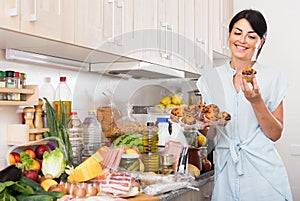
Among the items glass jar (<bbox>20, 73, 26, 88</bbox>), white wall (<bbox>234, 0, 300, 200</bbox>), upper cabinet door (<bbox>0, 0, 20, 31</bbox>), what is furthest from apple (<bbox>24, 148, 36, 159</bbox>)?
white wall (<bbox>234, 0, 300, 200</bbox>)

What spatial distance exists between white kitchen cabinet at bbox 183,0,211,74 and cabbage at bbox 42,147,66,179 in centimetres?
116

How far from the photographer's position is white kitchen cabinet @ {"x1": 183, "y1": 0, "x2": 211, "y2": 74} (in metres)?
2.52

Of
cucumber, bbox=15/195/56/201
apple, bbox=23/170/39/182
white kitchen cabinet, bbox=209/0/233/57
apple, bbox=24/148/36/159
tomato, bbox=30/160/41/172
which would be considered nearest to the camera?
cucumber, bbox=15/195/56/201

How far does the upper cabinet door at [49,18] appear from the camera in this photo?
1.32 meters

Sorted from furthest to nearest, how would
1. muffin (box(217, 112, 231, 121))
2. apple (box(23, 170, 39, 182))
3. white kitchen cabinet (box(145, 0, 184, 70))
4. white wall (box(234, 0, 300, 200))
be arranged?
white wall (box(234, 0, 300, 200)) < white kitchen cabinet (box(145, 0, 184, 70)) < muffin (box(217, 112, 231, 121)) < apple (box(23, 170, 39, 182))

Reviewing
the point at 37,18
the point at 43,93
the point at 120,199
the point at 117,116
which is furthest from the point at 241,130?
the point at 37,18

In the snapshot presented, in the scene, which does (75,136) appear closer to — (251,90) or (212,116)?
(212,116)

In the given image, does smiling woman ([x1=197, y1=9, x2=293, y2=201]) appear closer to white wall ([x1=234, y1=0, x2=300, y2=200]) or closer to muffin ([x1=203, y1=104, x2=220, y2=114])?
muffin ([x1=203, y1=104, x2=220, y2=114])

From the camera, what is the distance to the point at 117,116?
83.9 inches

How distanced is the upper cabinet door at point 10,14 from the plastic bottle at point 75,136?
2.16 feet

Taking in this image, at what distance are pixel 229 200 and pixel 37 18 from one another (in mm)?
1152

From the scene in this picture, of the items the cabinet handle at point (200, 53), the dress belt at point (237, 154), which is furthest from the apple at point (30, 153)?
the cabinet handle at point (200, 53)

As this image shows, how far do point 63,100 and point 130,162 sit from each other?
0.50 metres

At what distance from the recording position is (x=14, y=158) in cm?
163
